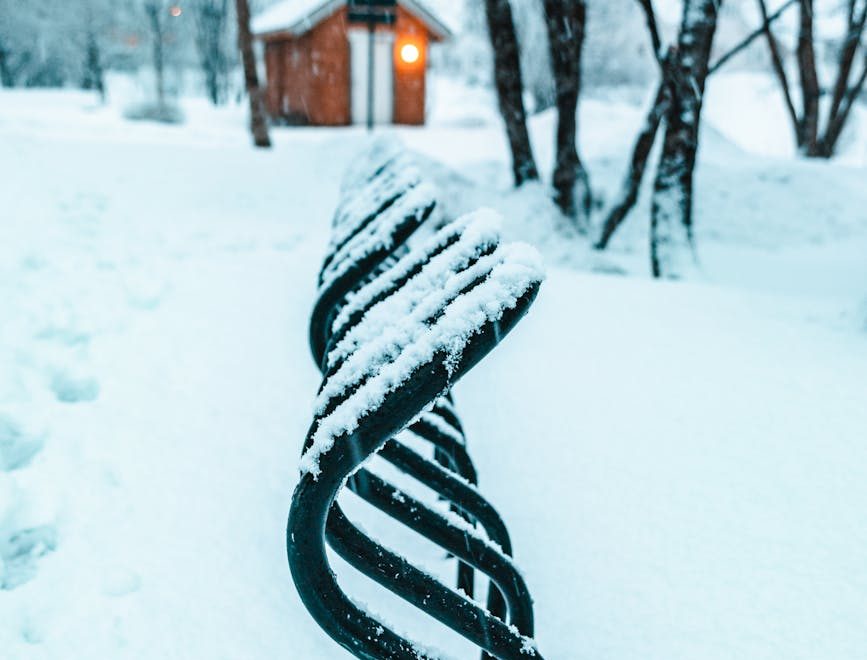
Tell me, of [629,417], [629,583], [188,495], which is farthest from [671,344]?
[188,495]

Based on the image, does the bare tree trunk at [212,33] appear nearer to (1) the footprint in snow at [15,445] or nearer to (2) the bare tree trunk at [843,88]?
(2) the bare tree trunk at [843,88]

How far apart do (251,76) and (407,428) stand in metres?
13.1

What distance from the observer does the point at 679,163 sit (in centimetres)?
568

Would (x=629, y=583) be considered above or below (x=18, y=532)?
below

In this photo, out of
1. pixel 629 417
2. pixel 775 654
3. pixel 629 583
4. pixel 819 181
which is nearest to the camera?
pixel 775 654

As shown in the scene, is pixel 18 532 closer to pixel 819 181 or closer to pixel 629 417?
pixel 629 417

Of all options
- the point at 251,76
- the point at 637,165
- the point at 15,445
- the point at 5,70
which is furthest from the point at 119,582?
the point at 5,70

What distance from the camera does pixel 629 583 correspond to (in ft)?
5.71

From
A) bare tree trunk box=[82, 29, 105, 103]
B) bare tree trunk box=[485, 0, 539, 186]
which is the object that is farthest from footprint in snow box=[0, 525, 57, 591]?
bare tree trunk box=[82, 29, 105, 103]

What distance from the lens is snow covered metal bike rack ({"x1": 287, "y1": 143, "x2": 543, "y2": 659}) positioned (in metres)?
0.90

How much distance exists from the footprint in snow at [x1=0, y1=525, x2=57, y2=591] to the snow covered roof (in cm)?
2096

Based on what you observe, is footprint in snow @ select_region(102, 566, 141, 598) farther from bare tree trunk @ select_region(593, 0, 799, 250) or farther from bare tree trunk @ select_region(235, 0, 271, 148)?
bare tree trunk @ select_region(235, 0, 271, 148)

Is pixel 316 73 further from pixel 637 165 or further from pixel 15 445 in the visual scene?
pixel 15 445

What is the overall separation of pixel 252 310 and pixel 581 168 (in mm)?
5391
